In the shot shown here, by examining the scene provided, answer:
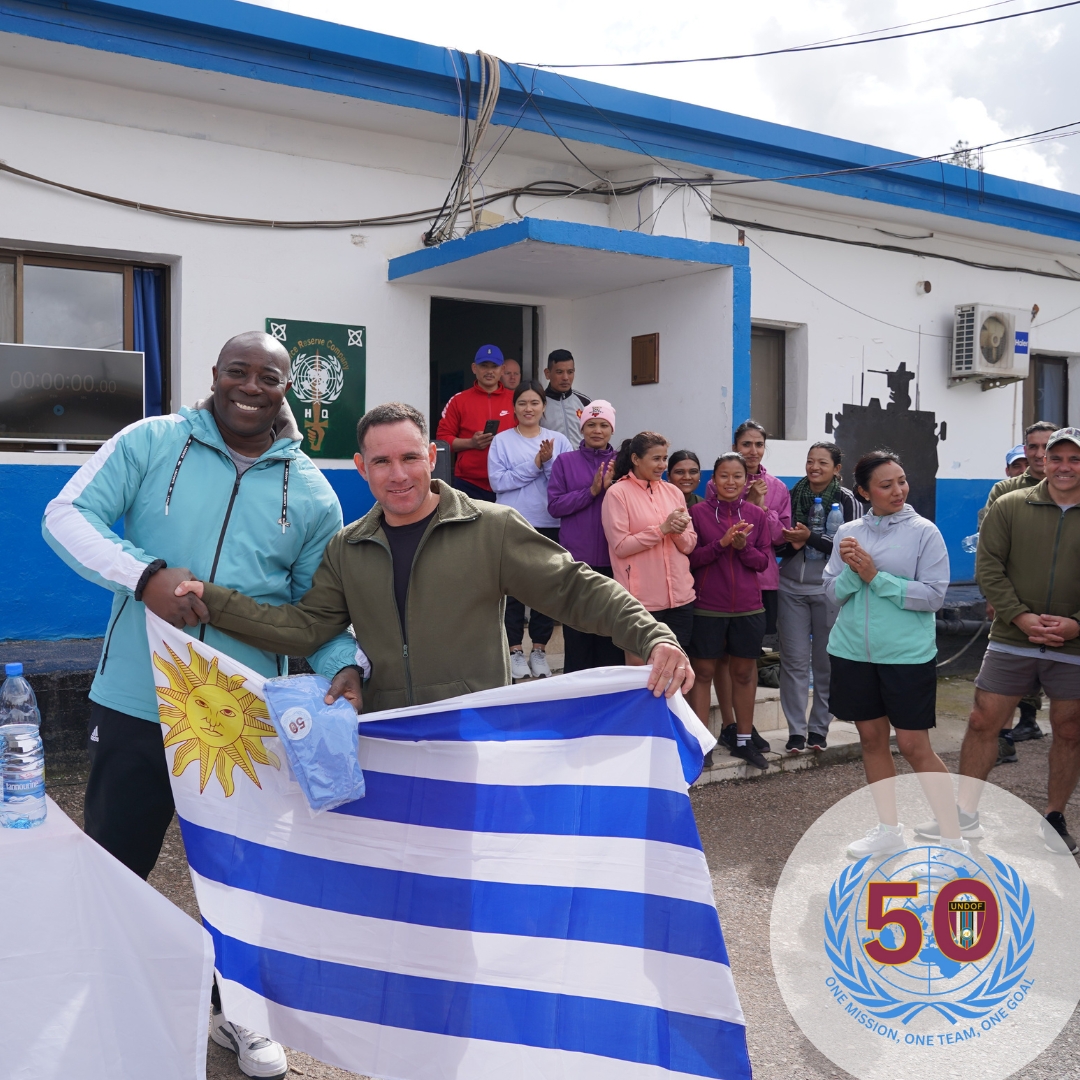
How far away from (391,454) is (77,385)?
5.03m

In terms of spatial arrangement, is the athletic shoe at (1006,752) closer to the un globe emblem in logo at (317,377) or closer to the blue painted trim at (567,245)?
the blue painted trim at (567,245)

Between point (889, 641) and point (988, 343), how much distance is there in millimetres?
7635

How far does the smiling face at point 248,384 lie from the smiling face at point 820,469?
4.55m

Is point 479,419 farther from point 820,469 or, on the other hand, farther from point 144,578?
point 144,578

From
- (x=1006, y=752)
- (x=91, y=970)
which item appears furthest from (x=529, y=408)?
(x=91, y=970)

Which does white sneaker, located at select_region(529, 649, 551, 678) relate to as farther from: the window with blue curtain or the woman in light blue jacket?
the window with blue curtain

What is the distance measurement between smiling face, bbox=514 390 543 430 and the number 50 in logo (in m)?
3.80

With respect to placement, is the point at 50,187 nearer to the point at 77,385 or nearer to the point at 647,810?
the point at 77,385

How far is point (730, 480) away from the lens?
6293mm

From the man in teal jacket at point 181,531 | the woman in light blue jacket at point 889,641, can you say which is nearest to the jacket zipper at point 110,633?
the man in teal jacket at point 181,531

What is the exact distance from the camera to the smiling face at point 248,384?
2932mm

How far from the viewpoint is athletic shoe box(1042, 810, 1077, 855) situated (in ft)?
16.9

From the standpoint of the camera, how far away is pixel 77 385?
22.8ft

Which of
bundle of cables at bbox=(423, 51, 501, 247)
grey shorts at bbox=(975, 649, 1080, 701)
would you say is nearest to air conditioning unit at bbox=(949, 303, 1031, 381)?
bundle of cables at bbox=(423, 51, 501, 247)
